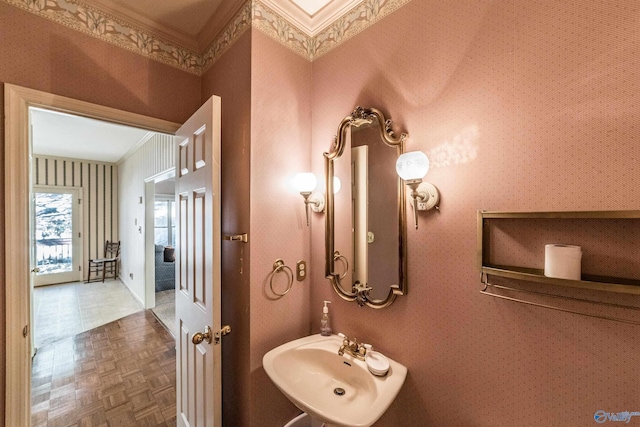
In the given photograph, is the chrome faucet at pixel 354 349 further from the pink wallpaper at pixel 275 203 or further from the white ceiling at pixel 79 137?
the white ceiling at pixel 79 137

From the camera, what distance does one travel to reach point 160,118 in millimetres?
1690

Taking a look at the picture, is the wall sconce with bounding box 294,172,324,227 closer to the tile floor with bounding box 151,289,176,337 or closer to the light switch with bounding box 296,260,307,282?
the light switch with bounding box 296,260,307,282

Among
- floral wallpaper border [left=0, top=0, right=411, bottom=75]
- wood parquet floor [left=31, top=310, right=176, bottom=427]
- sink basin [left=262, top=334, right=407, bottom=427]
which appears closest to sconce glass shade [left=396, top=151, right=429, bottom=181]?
floral wallpaper border [left=0, top=0, right=411, bottom=75]

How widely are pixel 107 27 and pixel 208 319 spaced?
5.89ft

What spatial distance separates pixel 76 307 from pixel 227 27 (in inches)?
206

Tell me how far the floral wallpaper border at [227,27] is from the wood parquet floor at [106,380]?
2.74m

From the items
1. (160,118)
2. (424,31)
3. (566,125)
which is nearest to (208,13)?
(160,118)

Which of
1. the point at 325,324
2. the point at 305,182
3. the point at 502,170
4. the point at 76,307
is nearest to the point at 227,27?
the point at 305,182

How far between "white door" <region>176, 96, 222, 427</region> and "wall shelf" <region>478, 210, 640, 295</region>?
3.81 ft

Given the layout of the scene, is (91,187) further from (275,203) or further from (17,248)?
(275,203)

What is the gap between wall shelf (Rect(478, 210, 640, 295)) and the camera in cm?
67

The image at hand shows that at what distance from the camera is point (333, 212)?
1.50 metres

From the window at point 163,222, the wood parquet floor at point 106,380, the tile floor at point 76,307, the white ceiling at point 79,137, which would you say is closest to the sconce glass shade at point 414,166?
the wood parquet floor at point 106,380

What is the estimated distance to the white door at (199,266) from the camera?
1209 mm
